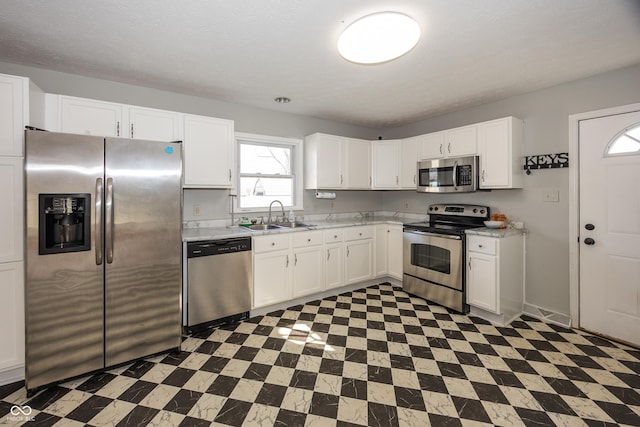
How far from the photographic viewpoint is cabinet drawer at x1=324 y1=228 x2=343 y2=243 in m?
3.74

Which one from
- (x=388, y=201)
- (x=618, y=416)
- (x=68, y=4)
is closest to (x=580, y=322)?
(x=618, y=416)

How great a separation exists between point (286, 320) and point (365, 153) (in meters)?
2.65

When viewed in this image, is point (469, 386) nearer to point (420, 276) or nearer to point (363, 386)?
point (363, 386)

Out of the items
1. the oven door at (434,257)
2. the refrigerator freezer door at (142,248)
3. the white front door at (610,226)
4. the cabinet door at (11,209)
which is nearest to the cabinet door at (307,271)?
the oven door at (434,257)

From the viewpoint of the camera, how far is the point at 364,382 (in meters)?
2.12

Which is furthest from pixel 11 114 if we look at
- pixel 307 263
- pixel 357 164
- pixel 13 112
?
pixel 357 164

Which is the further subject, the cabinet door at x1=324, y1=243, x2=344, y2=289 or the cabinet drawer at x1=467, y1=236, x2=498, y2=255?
the cabinet door at x1=324, y1=243, x2=344, y2=289

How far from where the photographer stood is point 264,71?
270 cm

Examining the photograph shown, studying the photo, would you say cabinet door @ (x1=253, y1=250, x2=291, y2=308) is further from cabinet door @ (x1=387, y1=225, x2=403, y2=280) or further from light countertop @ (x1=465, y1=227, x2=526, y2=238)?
light countertop @ (x1=465, y1=227, x2=526, y2=238)

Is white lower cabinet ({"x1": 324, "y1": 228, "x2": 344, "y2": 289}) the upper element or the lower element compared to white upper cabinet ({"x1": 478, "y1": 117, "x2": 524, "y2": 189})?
lower

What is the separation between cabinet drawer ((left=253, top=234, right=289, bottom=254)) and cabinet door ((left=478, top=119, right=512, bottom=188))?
2.36 m

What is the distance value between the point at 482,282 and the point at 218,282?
2.73 metres

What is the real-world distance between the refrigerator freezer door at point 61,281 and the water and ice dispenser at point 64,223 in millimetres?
28

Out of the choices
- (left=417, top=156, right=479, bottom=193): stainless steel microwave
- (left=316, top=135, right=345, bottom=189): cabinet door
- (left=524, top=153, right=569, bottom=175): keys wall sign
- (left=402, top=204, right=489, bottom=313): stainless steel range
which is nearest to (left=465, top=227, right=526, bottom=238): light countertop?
(left=402, top=204, right=489, bottom=313): stainless steel range
